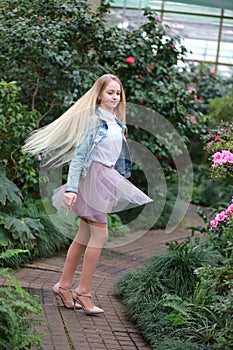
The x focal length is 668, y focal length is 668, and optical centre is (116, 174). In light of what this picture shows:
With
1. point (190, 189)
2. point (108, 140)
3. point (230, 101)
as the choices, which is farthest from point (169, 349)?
point (230, 101)

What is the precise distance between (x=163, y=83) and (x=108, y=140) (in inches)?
129

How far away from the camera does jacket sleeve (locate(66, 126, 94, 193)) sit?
4.54 meters

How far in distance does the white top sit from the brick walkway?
109cm

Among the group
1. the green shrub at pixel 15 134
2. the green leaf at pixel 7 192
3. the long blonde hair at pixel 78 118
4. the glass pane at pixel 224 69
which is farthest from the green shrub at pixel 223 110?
the long blonde hair at pixel 78 118

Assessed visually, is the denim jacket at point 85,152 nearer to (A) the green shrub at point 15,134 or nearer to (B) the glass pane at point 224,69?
(A) the green shrub at point 15,134

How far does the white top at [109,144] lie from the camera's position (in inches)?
186

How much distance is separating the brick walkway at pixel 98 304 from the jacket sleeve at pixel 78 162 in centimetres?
90

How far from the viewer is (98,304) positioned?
498 centimetres

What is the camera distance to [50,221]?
641 cm

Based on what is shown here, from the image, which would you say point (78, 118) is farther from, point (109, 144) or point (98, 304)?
point (98, 304)

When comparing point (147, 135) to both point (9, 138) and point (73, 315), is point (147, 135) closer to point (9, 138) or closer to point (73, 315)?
point (9, 138)

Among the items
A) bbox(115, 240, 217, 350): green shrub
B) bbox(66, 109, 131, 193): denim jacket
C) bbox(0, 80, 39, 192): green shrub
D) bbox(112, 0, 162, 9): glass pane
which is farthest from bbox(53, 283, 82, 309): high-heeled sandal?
bbox(112, 0, 162, 9): glass pane

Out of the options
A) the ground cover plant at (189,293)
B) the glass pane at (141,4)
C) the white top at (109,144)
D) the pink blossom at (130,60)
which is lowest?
the ground cover plant at (189,293)

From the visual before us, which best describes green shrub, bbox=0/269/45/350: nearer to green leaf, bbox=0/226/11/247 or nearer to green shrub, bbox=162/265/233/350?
green shrub, bbox=162/265/233/350
